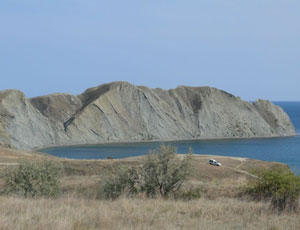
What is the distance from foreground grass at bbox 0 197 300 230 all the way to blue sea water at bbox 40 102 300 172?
3215 inches

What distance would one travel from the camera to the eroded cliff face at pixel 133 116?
125250 millimetres

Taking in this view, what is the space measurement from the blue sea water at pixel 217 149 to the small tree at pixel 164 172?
75686 mm

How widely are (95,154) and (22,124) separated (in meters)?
27.5

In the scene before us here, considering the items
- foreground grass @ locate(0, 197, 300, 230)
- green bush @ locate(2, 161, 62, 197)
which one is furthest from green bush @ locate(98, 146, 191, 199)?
foreground grass @ locate(0, 197, 300, 230)

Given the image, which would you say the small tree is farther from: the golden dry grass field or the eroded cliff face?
the eroded cliff face

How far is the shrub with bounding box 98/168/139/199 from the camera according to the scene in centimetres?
1627

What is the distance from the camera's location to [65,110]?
14450cm

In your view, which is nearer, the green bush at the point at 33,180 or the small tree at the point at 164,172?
the green bush at the point at 33,180

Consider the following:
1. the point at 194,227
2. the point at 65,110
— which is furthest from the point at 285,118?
the point at 194,227

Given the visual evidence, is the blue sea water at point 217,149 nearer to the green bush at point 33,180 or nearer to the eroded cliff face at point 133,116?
the eroded cliff face at point 133,116

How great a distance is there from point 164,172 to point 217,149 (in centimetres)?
10396

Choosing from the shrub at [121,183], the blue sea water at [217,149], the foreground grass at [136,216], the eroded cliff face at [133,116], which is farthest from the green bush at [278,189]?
the eroded cliff face at [133,116]

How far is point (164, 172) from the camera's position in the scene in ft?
55.7

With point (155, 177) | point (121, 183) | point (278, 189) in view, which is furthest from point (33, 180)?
point (278, 189)
